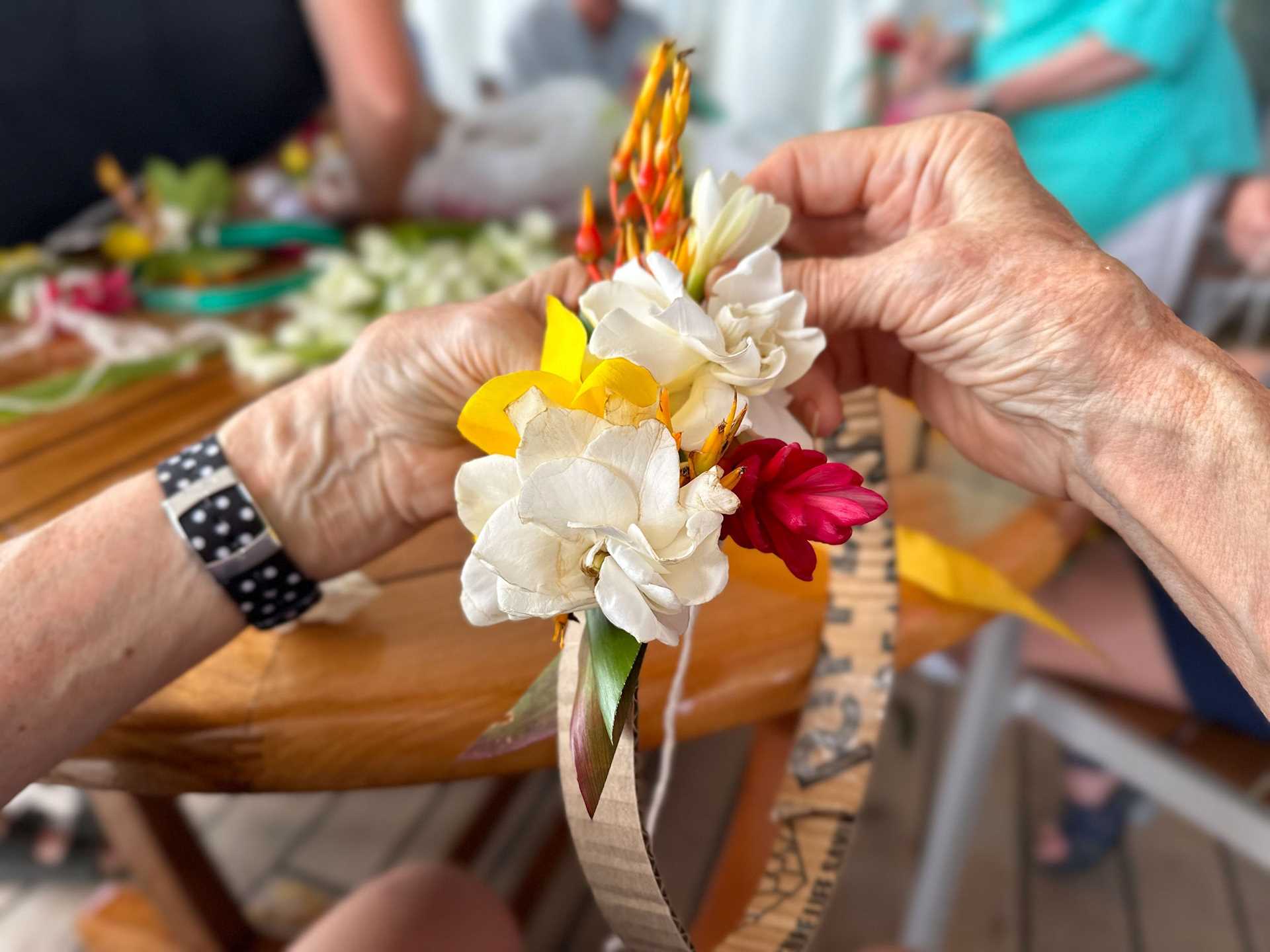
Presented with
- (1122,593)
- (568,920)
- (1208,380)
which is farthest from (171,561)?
(1122,593)

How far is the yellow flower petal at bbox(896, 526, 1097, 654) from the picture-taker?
660mm

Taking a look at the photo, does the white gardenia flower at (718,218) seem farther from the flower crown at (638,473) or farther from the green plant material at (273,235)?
the green plant material at (273,235)

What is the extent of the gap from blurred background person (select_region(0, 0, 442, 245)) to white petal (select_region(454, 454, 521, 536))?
3.86 ft

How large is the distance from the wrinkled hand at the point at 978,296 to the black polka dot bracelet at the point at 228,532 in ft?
1.19

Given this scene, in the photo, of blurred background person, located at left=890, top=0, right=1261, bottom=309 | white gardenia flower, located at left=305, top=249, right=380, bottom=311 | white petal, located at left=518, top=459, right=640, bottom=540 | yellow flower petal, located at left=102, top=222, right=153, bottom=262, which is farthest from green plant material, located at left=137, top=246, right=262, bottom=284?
blurred background person, located at left=890, top=0, right=1261, bottom=309

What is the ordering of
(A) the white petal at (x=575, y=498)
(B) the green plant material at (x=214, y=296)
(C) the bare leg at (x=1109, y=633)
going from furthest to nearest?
(B) the green plant material at (x=214, y=296) < (C) the bare leg at (x=1109, y=633) < (A) the white petal at (x=575, y=498)

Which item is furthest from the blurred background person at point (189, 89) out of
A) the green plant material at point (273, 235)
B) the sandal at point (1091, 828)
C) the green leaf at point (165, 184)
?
the sandal at point (1091, 828)

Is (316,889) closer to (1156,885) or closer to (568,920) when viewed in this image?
(568,920)

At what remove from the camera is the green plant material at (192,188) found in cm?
126

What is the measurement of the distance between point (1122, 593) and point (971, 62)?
7.30ft

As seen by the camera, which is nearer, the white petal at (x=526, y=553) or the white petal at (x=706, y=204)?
the white petal at (x=526, y=553)

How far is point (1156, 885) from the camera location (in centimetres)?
138

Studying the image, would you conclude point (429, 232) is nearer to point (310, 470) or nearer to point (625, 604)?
point (310, 470)

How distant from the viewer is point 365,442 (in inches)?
22.8
